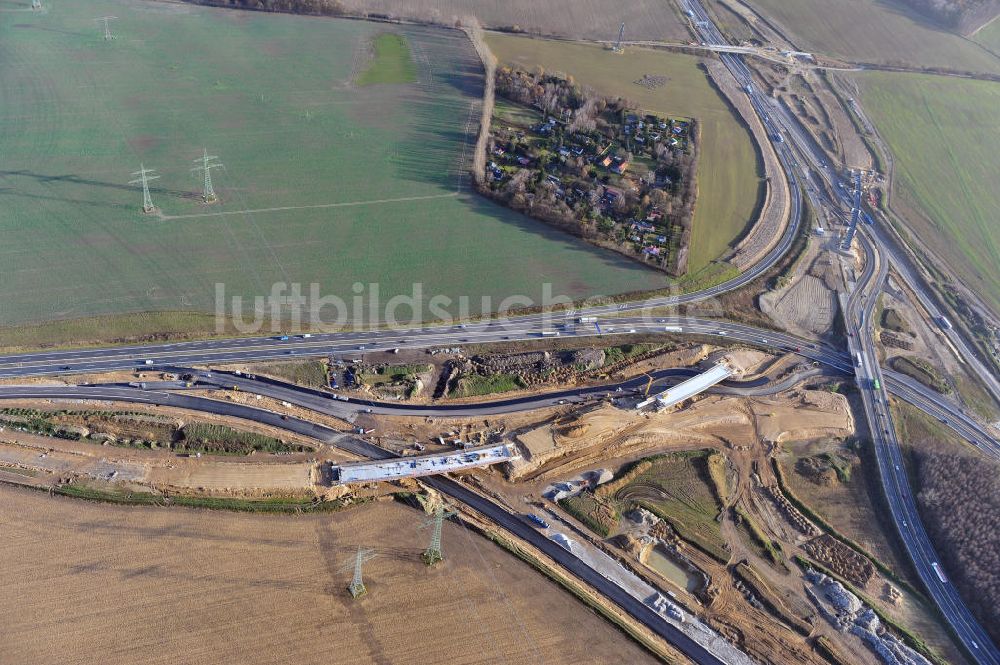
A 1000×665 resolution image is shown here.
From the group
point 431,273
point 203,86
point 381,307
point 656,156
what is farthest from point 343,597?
point 203,86

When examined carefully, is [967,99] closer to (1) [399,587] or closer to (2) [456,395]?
(2) [456,395]

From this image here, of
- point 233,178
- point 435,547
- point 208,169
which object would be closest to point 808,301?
point 435,547

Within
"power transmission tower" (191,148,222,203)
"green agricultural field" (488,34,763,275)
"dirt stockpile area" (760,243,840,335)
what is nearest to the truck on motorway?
"dirt stockpile area" (760,243,840,335)

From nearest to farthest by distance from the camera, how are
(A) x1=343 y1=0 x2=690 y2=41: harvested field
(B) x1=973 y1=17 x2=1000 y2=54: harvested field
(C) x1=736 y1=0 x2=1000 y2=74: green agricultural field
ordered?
(A) x1=343 y1=0 x2=690 y2=41: harvested field
(C) x1=736 y1=0 x2=1000 y2=74: green agricultural field
(B) x1=973 y1=17 x2=1000 y2=54: harvested field

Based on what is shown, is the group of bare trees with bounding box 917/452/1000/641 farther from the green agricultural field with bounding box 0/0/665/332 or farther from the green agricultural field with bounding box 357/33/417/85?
the green agricultural field with bounding box 357/33/417/85

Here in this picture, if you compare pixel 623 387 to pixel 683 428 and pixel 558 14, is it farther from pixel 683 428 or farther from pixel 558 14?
pixel 558 14
